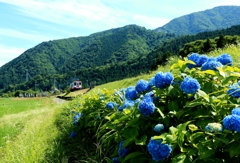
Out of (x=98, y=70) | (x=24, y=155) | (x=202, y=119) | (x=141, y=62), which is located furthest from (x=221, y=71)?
(x=98, y=70)

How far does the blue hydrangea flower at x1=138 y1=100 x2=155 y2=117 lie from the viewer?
2285 millimetres

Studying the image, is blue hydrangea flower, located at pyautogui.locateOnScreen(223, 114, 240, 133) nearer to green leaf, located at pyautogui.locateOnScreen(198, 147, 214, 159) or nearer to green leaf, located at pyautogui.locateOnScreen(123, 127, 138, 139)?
green leaf, located at pyautogui.locateOnScreen(198, 147, 214, 159)

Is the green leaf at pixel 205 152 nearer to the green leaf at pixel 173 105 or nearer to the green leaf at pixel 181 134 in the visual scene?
the green leaf at pixel 181 134

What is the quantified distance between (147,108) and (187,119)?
0.37 m

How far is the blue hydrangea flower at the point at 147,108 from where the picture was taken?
90.0 inches

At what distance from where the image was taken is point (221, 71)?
221 cm

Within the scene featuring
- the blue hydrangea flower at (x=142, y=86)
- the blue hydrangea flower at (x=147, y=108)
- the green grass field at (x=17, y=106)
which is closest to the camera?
the blue hydrangea flower at (x=147, y=108)

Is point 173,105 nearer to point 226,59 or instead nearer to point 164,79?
point 164,79

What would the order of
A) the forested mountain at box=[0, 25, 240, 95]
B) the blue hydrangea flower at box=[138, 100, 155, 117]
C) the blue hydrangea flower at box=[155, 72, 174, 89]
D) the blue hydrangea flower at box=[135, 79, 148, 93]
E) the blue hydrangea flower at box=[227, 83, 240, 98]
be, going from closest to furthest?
the blue hydrangea flower at box=[227, 83, 240, 98] < the blue hydrangea flower at box=[138, 100, 155, 117] < the blue hydrangea flower at box=[155, 72, 174, 89] < the blue hydrangea flower at box=[135, 79, 148, 93] < the forested mountain at box=[0, 25, 240, 95]

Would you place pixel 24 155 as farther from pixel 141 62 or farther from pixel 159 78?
pixel 141 62

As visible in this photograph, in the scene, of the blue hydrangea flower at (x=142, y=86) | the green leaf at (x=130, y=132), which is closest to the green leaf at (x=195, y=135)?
the green leaf at (x=130, y=132)

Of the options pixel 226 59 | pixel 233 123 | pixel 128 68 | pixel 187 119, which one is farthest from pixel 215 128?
pixel 128 68

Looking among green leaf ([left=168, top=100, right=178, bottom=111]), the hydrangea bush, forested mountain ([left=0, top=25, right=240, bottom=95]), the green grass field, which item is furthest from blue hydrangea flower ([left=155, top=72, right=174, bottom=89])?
forested mountain ([left=0, top=25, right=240, bottom=95])

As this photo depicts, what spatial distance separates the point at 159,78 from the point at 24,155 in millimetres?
3379
